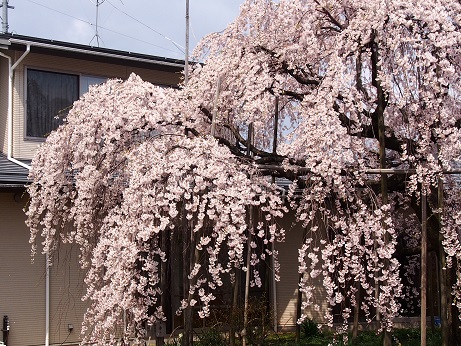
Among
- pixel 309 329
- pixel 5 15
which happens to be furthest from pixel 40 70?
pixel 309 329

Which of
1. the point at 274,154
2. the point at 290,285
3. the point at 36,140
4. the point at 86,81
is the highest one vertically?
the point at 86,81

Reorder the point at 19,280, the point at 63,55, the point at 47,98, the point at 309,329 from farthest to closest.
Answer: the point at 47,98, the point at 63,55, the point at 309,329, the point at 19,280

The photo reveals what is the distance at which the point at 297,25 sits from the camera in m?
8.03

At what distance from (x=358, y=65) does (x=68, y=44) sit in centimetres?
574

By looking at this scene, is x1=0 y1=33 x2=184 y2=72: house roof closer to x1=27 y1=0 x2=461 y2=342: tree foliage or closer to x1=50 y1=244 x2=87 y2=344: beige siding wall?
x1=27 y1=0 x2=461 y2=342: tree foliage

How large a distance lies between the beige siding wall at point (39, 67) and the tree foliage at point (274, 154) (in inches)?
113

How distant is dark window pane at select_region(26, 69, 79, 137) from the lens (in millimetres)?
11484

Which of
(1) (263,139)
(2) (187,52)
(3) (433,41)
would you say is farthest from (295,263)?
(3) (433,41)

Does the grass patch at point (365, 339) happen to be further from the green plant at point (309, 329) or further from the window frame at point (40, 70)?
the window frame at point (40, 70)

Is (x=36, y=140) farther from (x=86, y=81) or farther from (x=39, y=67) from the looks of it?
(x=86, y=81)

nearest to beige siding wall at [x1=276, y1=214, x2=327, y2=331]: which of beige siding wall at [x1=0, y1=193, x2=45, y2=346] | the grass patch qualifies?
the grass patch

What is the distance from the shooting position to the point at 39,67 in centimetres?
1158

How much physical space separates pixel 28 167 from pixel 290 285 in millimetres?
5367

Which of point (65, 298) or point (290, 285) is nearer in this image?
point (65, 298)
